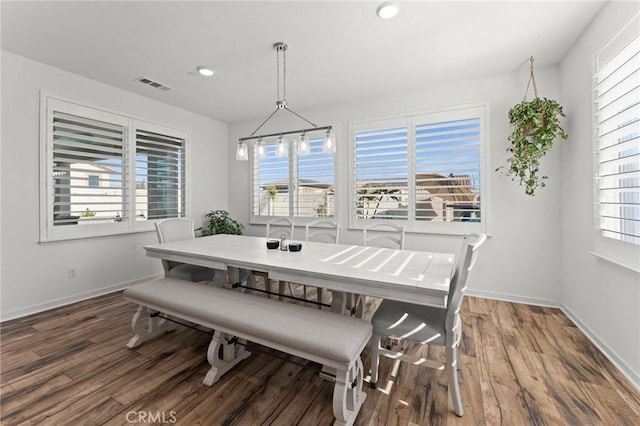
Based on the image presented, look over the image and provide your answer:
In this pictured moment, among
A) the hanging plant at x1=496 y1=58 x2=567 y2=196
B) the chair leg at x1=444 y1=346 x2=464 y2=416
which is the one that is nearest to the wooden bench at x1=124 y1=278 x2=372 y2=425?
the chair leg at x1=444 y1=346 x2=464 y2=416

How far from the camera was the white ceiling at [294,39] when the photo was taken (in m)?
2.09

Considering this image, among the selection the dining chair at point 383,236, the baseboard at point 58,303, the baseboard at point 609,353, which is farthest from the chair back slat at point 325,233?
the baseboard at point 58,303

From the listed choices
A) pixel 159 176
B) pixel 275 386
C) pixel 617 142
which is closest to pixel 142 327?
pixel 275 386

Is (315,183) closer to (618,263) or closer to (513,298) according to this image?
(513,298)

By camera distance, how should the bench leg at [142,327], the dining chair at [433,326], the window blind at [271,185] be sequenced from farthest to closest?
the window blind at [271,185], the bench leg at [142,327], the dining chair at [433,326]

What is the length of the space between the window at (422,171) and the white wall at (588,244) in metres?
0.77

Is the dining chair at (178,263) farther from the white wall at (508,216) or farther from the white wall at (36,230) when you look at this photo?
the white wall at (508,216)

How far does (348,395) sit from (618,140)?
2.57 meters

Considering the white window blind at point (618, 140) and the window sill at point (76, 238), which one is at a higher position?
the white window blind at point (618, 140)

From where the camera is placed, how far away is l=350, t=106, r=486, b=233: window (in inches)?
130

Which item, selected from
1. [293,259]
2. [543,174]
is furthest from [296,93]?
[543,174]

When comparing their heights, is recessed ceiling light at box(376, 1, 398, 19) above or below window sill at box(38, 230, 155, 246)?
above

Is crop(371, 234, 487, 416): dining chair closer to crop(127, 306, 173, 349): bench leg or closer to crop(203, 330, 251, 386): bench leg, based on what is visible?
crop(203, 330, 251, 386): bench leg

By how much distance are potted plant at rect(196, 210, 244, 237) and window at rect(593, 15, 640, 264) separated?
4.41 metres
